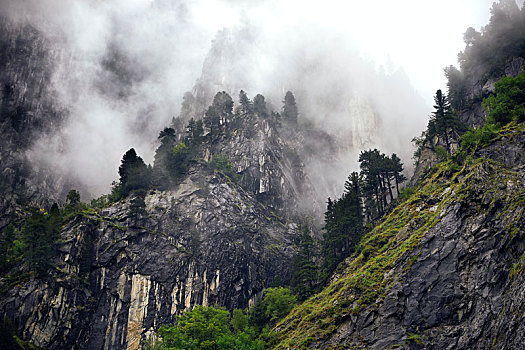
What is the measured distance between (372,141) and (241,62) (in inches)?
2180

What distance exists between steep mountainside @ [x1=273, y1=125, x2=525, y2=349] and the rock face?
3169 cm

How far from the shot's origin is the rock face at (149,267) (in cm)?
6662

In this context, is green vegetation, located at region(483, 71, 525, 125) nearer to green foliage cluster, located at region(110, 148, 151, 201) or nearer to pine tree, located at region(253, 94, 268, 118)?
Result: green foliage cluster, located at region(110, 148, 151, 201)

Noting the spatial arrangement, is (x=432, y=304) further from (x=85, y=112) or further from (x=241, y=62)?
(x=85, y=112)

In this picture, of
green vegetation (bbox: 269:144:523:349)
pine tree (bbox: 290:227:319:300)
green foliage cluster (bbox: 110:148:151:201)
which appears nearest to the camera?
green vegetation (bbox: 269:144:523:349)

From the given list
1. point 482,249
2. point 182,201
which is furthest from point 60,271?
point 482,249

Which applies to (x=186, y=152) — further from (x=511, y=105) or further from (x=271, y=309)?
(x=511, y=105)

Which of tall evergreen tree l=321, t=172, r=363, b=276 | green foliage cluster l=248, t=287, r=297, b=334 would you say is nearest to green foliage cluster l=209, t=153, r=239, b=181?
tall evergreen tree l=321, t=172, r=363, b=276

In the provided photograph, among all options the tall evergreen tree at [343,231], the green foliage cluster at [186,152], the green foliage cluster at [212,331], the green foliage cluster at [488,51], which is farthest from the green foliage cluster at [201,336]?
the green foliage cluster at [488,51]

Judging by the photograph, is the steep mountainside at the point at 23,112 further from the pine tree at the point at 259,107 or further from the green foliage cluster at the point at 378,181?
the green foliage cluster at the point at 378,181

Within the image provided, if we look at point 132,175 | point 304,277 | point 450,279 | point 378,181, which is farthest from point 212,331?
point 132,175

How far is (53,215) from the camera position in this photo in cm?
7619

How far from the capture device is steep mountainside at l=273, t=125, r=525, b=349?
101ft

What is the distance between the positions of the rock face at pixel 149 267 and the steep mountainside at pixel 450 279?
3169 centimetres
